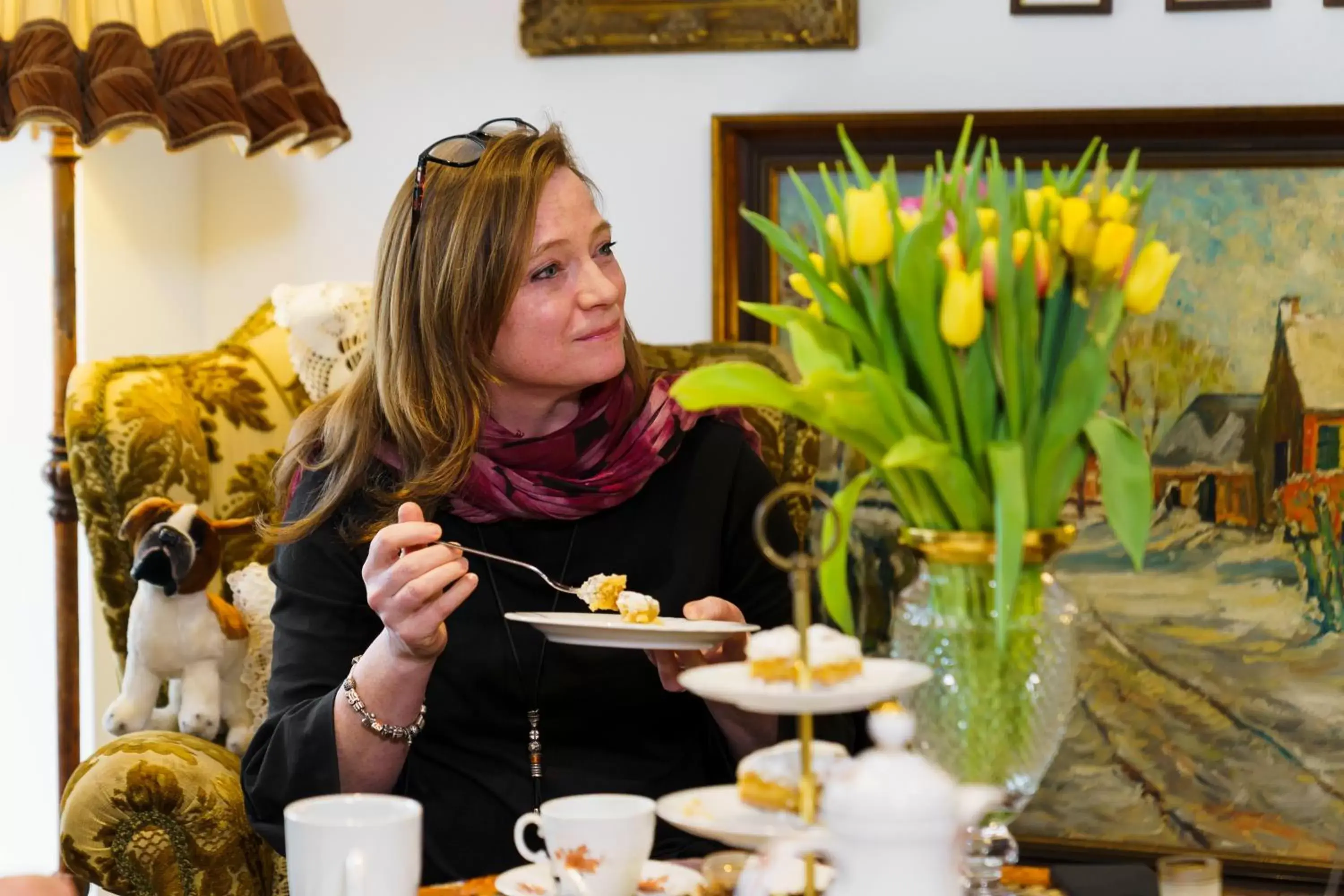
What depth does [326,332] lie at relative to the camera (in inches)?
86.0

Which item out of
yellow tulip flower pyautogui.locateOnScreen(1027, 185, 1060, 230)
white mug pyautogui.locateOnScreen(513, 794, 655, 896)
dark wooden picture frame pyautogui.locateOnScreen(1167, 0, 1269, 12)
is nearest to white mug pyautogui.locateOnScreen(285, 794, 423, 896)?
white mug pyautogui.locateOnScreen(513, 794, 655, 896)

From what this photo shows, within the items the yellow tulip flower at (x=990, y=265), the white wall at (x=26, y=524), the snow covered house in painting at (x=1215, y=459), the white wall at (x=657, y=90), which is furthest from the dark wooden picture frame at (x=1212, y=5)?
the white wall at (x=26, y=524)

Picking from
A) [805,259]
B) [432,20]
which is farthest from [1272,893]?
[432,20]

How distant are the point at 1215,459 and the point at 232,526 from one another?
147cm

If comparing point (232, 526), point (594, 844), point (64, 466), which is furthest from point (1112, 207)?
point (64, 466)

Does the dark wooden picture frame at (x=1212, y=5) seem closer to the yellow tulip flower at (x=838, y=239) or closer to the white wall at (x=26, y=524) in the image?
the yellow tulip flower at (x=838, y=239)

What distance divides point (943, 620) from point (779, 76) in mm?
1566

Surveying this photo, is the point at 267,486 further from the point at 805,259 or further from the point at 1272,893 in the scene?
the point at 1272,893

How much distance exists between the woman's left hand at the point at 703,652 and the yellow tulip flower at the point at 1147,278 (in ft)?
1.59

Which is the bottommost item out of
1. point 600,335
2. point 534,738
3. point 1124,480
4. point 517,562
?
point 534,738

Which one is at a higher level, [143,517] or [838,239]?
[838,239]

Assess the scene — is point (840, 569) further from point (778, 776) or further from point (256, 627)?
point (256, 627)

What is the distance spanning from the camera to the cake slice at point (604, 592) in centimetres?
140

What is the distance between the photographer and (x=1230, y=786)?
2314mm
